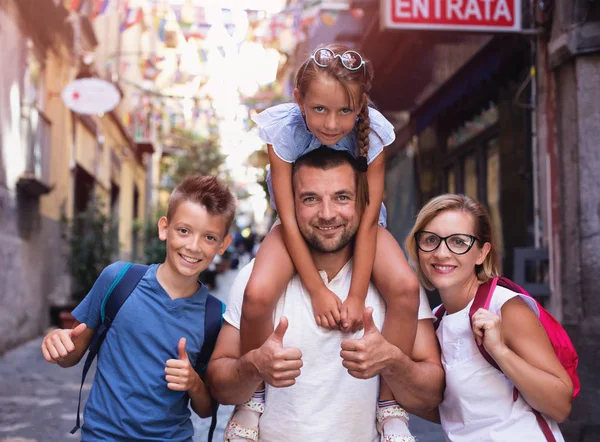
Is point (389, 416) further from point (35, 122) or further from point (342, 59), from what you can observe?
point (35, 122)

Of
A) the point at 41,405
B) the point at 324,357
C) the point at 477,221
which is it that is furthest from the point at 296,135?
the point at 41,405

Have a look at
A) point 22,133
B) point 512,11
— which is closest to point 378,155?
point 512,11

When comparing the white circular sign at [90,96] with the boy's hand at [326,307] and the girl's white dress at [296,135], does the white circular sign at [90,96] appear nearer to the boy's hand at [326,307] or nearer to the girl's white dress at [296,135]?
the girl's white dress at [296,135]

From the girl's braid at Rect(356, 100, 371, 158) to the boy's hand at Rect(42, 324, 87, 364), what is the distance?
139cm

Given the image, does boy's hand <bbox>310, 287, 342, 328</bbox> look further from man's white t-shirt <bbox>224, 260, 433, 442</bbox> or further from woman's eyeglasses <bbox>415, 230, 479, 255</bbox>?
woman's eyeglasses <bbox>415, 230, 479, 255</bbox>

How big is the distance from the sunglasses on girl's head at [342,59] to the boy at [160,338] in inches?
27.3

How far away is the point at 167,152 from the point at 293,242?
29.2 m

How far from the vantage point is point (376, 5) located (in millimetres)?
10547

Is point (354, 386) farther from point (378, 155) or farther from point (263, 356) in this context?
point (378, 155)

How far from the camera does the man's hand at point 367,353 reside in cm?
245

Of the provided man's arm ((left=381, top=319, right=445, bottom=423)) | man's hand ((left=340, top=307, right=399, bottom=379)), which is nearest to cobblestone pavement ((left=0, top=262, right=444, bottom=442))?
man's arm ((left=381, top=319, right=445, bottom=423))

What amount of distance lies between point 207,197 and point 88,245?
9441 millimetres

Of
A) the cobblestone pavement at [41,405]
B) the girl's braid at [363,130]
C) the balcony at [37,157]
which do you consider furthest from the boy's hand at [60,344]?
the balcony at [37,157]

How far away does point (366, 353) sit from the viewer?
246 centimetres
